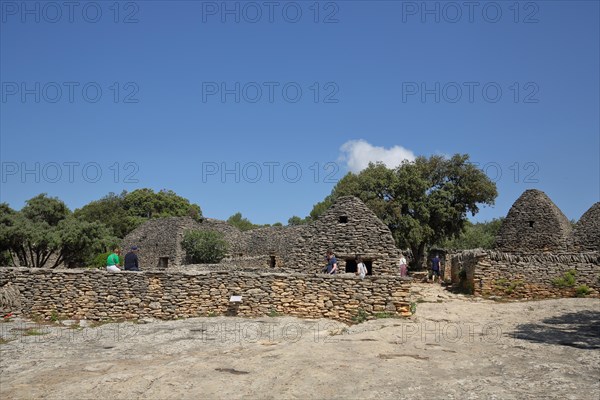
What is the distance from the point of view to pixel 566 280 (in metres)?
19.2

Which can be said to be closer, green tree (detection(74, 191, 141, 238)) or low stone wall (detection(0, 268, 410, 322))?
low stone wall (detection(0, 268, 410, 322))

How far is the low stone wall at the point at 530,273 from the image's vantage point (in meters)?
19.1

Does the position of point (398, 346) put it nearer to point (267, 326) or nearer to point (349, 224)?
point (267, 326)

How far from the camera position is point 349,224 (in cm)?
1881

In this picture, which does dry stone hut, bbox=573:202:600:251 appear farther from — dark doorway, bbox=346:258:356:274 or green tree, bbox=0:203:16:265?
green tree, bbox=0:203:16:265

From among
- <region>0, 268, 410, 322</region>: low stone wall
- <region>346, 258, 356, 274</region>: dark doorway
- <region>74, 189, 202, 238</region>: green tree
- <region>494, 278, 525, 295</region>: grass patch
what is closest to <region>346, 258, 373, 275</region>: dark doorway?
<region>346, 258, 356, 274</region>: dark doorway

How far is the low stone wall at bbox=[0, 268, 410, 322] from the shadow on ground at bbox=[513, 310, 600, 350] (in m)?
3.43

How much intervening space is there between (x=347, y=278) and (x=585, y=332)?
630 cm

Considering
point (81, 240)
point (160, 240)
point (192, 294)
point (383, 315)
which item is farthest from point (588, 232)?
point (160, 240)

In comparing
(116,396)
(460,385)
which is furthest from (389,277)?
(116,396)

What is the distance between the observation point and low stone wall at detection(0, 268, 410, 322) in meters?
14.6

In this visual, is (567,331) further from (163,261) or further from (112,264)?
(163,261)

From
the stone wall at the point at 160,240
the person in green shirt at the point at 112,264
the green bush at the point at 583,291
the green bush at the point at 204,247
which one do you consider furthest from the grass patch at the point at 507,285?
the stone wall at the point at 160,240

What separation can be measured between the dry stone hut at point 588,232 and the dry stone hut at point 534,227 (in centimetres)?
47
